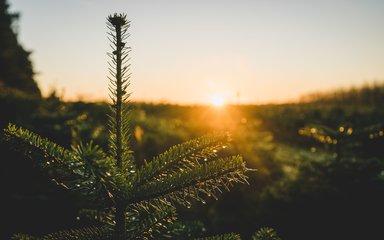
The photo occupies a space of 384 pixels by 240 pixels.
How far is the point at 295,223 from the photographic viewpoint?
12.4ft

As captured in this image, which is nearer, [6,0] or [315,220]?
[315,220]

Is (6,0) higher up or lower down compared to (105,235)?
higher up

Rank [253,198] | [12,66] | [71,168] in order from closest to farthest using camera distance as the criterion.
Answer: [71,168]
[253,198]
[12,66]

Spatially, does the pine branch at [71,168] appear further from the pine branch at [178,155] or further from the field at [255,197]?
the field at [255,197]

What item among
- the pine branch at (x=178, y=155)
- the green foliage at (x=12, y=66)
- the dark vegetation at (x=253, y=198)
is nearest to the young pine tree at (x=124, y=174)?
the pine branch at (x=178, y=155)

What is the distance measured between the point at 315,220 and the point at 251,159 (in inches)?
127

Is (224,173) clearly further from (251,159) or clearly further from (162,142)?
(162,142)

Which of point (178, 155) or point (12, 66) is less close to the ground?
point (12, 66)

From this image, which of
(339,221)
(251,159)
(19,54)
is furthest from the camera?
(19,54)

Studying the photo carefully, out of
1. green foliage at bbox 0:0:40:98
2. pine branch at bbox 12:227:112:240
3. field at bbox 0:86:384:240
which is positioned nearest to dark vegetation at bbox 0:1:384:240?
field at bbox 0:86:384:240

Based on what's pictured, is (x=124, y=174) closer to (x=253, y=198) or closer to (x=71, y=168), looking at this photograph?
(x=71, y=168)

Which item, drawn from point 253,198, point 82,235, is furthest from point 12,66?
point 82,235

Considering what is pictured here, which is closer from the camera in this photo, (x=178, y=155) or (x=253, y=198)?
(x=178, y=155)

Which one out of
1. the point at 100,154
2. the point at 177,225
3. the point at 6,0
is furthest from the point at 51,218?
the point at 6,0
